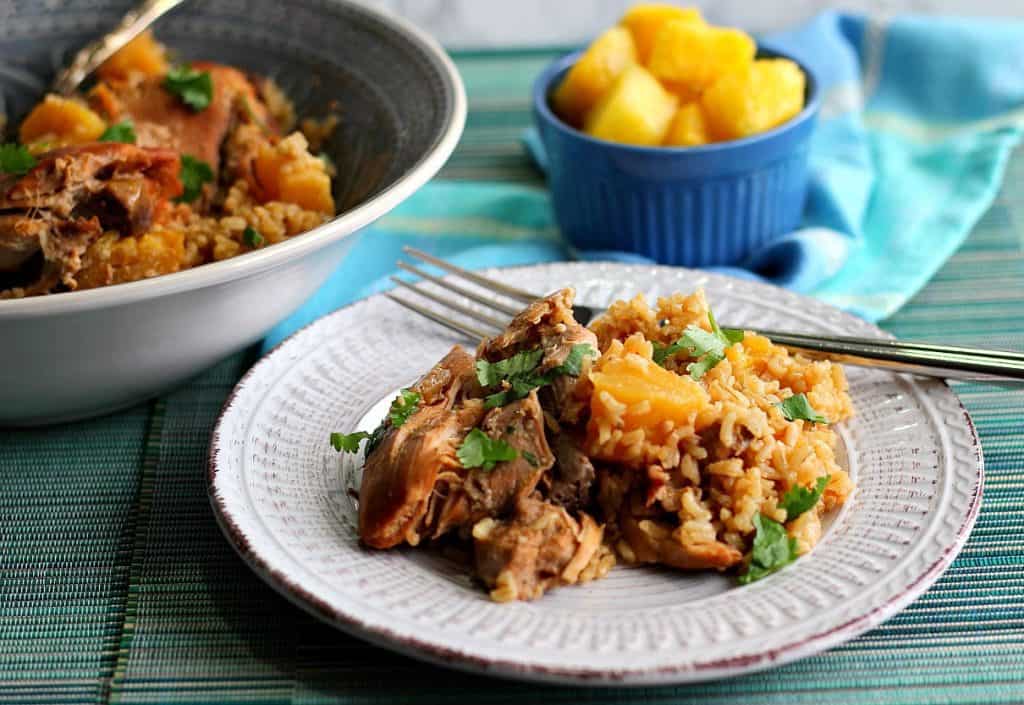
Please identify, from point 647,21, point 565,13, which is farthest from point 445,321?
point 565,13

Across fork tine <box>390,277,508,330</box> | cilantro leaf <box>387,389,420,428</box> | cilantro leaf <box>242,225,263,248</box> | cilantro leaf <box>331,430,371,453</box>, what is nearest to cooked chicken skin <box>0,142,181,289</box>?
cilantro leaf <box>242,225,263,248</box>

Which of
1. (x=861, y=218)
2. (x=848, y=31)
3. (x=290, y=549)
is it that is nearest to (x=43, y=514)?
(x=290, y=549)

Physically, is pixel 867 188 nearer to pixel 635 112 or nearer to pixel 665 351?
pixel 635 112

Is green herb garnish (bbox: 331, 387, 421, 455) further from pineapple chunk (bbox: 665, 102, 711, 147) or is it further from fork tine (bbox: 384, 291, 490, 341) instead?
pineapple chunk (bbox: 665, 102, 711, 147)

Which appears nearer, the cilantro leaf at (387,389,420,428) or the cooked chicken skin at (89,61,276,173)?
the cilantro leaf at (387,389,420,428)

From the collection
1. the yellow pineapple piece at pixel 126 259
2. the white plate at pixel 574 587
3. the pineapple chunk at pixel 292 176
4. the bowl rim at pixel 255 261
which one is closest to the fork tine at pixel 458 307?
the white plate at pixel 574 587

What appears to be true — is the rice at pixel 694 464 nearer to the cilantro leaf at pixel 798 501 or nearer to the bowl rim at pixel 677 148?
the cilantro leaf at pixel 798 501

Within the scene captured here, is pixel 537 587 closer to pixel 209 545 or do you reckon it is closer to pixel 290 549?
pixel 290 549
